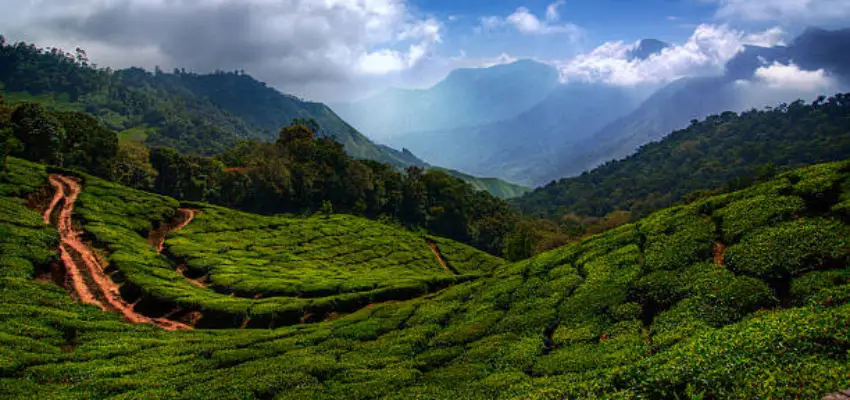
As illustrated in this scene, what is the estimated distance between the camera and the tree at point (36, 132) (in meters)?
64.7

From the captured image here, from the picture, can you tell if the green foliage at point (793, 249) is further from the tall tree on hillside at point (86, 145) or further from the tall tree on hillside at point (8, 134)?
the tall tree on hillside at point (86, 145)

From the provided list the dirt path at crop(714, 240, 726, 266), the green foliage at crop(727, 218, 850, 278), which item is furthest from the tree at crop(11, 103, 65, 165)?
the green foliage at crop(727, 218, 850, 278)

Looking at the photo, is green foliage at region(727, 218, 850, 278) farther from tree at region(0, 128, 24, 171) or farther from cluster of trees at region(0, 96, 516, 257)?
cluster of trees at region(0, 96, 516, 257)

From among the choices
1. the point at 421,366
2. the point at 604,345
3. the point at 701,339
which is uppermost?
the point at 701,339

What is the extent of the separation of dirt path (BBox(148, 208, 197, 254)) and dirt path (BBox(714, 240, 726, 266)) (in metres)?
50.2

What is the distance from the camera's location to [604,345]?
17.4 metres

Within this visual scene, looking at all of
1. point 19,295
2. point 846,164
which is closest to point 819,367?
point 846,164

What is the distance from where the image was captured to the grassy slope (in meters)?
12.5

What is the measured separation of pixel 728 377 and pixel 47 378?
25.5 metres

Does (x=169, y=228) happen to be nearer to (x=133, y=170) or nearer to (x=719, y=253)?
(x=133, y=170)

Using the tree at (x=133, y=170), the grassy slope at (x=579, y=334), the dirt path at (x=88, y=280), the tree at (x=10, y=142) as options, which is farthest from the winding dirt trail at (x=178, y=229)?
the tree at (x=133, y=170)

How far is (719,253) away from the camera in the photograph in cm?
2117

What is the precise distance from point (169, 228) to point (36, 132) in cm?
3160

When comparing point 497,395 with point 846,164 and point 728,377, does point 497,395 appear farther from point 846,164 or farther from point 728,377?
point 846,164
